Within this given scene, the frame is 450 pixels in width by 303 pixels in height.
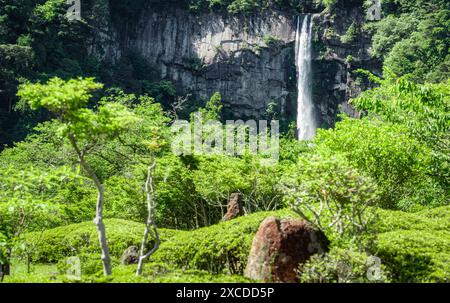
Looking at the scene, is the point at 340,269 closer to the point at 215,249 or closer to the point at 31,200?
the point at 215,249

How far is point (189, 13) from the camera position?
175ft

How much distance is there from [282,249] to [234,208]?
9199mm

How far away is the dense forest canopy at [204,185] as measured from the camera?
6660 mm

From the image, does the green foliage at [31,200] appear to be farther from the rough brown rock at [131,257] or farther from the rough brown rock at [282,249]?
the rough brown rock at [282,249]

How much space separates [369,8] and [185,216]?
3609cm

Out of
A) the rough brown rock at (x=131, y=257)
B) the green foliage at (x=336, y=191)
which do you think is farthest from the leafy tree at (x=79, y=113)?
the rough brown rock at (x=131, y=257)

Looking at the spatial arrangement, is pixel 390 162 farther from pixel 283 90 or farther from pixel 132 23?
pixel 132 23

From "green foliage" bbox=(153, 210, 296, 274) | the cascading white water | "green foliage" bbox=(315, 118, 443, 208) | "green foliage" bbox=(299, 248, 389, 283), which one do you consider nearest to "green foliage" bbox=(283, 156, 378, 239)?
"green foliage" bbox=(299, 248, 389, 283)

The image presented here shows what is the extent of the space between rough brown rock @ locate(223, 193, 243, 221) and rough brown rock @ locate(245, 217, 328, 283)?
347 inches

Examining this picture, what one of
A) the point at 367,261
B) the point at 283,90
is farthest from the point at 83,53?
the point at 367,261

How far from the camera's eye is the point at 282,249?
6.65m

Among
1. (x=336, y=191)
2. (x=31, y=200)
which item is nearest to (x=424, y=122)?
(x=336, y=191)

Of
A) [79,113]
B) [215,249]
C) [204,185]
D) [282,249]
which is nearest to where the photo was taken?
[79,113]

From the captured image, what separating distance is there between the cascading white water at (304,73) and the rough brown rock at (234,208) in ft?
114
